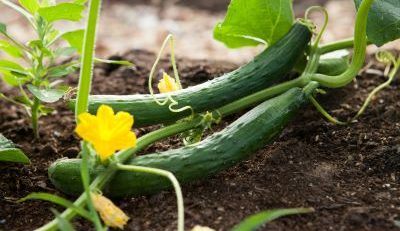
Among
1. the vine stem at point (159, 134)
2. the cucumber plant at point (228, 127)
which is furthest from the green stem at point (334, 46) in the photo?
the vine stem at point (159, 134)

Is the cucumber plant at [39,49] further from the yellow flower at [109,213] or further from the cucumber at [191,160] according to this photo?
the yellow flower at [109,213]

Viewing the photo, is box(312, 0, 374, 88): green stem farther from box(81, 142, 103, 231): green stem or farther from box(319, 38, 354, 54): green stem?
box(81, 142, 103, 231): green stem

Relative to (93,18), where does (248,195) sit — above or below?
below

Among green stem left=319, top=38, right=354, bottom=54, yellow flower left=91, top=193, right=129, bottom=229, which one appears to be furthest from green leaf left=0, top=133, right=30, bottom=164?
green stem left=319, top=38, right=354, bottom=54

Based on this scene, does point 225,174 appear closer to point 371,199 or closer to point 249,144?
point 249,144

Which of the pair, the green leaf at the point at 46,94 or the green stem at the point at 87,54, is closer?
the green stem at the point at 87,54

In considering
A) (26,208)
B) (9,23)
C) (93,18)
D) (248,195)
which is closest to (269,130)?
(248,195)

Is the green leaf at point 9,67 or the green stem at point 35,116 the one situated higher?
the green leaf at point 9,67
